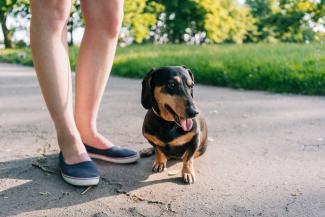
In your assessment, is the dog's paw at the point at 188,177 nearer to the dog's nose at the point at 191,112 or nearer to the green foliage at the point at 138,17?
the dog's nose at the point at 191,112

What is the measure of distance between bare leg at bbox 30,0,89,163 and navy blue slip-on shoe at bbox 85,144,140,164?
0.29 m

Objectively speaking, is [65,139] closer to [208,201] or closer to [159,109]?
[159,109]

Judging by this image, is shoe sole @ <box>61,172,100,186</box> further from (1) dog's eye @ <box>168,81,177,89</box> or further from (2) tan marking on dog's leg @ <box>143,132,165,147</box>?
(1) dog's eye @ <box>168,81,177,89</box>

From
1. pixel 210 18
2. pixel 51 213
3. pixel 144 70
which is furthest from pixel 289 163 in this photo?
pixel 210 18

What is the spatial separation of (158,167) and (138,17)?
22818 mm

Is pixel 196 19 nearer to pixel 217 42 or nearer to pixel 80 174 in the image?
pixel 217 42

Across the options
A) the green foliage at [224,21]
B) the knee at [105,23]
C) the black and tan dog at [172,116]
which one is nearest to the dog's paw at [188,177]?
the black and tan dog at [172,116]

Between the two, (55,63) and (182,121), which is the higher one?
(55,63)

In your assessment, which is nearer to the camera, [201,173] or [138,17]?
[201,173]

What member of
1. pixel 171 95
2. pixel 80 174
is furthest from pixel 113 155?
pixel 171 95

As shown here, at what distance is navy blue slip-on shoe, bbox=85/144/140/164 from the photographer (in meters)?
2.72

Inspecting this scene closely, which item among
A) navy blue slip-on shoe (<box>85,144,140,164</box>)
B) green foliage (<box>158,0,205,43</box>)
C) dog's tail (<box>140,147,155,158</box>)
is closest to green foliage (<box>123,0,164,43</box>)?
green foliage (<box>158,0,205,43</box>)

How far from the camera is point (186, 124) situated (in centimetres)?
249

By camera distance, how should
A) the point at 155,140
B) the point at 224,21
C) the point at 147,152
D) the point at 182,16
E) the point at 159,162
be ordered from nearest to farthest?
the point at 155,140 < the point at 159,162 < the point at 147,152 < the point at 182,16 < the point at 224,21
